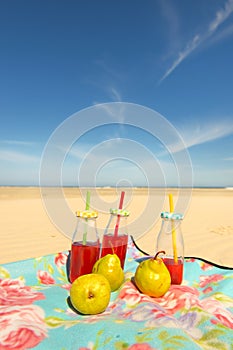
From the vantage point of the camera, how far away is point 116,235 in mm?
1372

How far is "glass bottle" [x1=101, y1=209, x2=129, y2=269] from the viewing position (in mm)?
1347

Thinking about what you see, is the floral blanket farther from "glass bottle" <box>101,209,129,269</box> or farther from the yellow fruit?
"glass bottle" <box>101,209,129,269</box>

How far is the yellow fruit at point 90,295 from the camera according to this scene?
994 millimetres

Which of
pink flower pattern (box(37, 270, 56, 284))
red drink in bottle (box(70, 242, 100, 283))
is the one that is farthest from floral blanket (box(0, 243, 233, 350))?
red drink in bottle (box(70, 242, 100, 283))

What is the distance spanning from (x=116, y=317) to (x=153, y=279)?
0.23 meters

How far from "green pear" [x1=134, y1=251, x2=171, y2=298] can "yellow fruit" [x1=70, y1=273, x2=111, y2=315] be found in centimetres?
19

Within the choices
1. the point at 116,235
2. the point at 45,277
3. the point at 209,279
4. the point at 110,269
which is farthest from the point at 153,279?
the point at 45,277

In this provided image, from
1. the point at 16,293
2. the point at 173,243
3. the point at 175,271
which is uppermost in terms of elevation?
the point at 173,243

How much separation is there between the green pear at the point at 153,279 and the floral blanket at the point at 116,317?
4cm

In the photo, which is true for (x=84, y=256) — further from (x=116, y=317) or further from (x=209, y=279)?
(x=209, y=279)

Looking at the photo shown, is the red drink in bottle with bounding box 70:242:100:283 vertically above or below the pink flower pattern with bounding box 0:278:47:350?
above

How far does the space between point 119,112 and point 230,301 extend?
4.95ft

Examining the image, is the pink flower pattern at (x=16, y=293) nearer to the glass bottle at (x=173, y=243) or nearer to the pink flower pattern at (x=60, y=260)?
the pink flower pattern at (x=60, y=260)

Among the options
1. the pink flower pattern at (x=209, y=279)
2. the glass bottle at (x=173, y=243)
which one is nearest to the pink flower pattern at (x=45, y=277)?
the glass bottle at (x=173, y=243)
